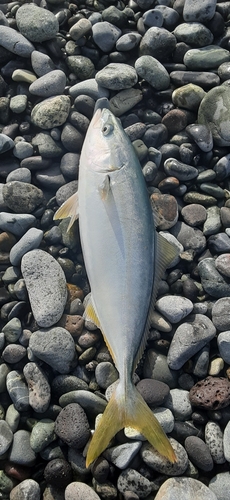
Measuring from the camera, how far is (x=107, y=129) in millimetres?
3332

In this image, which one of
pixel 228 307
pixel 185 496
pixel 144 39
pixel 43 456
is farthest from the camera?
pixel 144 39

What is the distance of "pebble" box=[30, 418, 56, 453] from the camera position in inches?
124

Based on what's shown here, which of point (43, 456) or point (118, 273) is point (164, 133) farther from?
point (43, 456)

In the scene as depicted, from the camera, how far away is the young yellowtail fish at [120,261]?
9.40ft

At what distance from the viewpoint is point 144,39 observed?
4496 millimetres

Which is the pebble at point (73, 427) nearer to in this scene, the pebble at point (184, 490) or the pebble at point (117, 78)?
the pebble at point (184, 490)

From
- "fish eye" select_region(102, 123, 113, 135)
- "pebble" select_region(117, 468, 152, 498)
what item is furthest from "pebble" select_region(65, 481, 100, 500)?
"fish eye" select_region(102, 123, 113, 135)

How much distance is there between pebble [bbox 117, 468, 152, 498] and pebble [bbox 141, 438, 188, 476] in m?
0.11

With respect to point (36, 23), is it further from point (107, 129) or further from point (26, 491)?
point (26, 491)

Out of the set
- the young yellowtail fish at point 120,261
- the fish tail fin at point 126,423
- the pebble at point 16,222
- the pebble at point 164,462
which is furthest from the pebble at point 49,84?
the pebble at point 164,462

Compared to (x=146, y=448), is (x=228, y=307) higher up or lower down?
higher up

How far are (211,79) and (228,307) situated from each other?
245 centimetres

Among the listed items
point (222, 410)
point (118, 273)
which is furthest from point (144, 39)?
point (222, 410)

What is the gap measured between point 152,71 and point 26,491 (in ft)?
13.1
